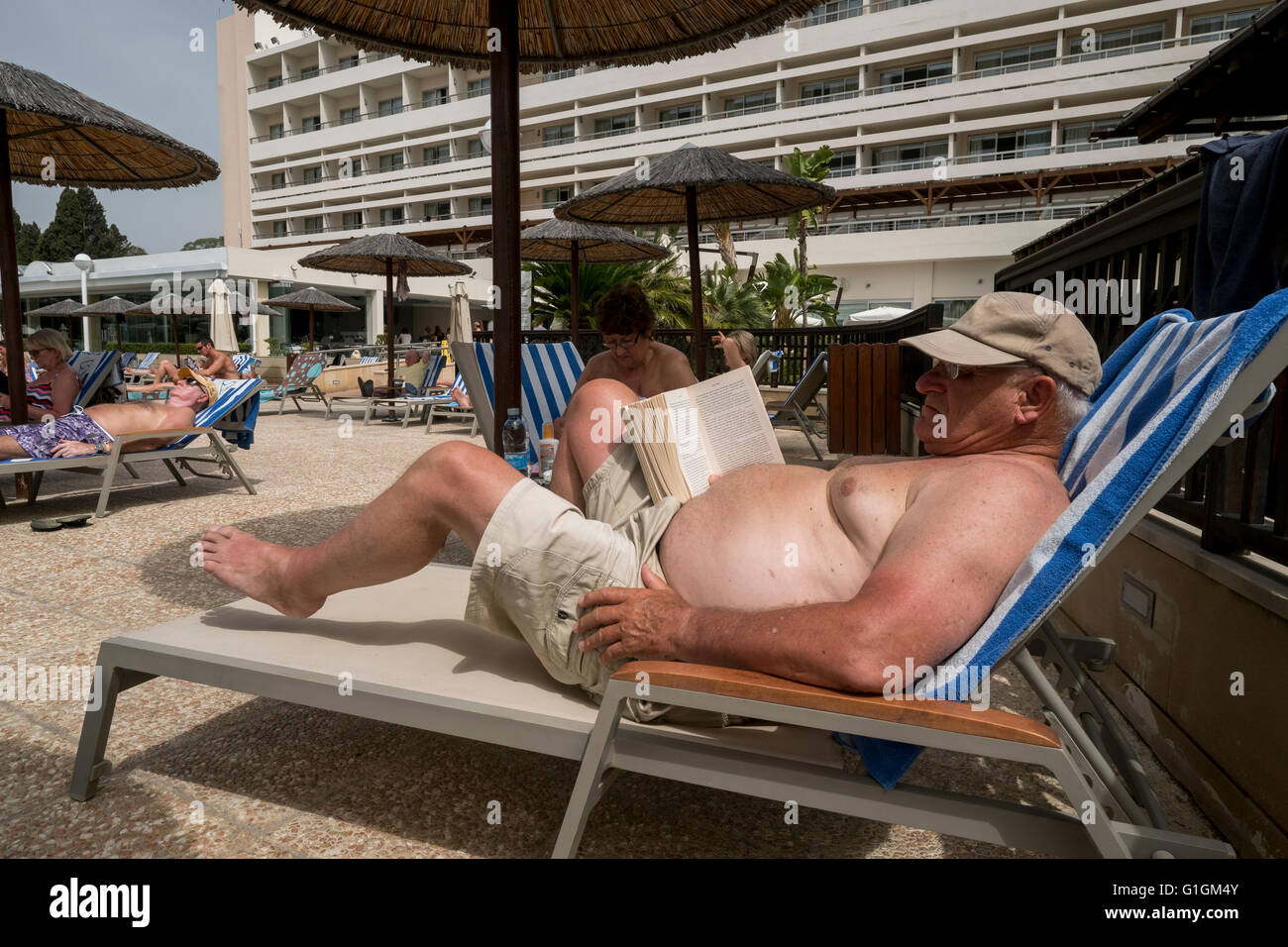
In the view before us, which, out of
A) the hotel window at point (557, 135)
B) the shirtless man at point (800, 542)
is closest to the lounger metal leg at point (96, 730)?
the shirtless man at point (800, 542)

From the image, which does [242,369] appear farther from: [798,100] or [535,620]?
[798,100]

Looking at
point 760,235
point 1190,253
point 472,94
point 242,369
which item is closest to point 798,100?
point 760,235

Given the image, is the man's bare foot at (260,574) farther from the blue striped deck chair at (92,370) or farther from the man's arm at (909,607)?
the blue striped deck chair at (92,370)

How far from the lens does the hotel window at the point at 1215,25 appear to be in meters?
31.2

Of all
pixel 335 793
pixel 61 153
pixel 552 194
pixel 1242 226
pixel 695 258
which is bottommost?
pixel 335 793

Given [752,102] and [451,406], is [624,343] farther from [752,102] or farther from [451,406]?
[752,102]

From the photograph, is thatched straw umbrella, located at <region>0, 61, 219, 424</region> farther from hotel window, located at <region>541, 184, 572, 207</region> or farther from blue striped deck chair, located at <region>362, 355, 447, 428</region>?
hotel window, located at <region>541, 184, 572, 207</region>

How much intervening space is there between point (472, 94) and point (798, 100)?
18.7m

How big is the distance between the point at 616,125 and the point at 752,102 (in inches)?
302

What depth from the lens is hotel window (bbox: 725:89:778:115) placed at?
40.1m

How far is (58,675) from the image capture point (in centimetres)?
280

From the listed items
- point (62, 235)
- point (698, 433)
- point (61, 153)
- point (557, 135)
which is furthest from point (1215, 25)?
point (62, 235)

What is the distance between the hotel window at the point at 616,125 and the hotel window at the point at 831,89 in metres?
9.49

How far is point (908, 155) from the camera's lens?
37562 mm
